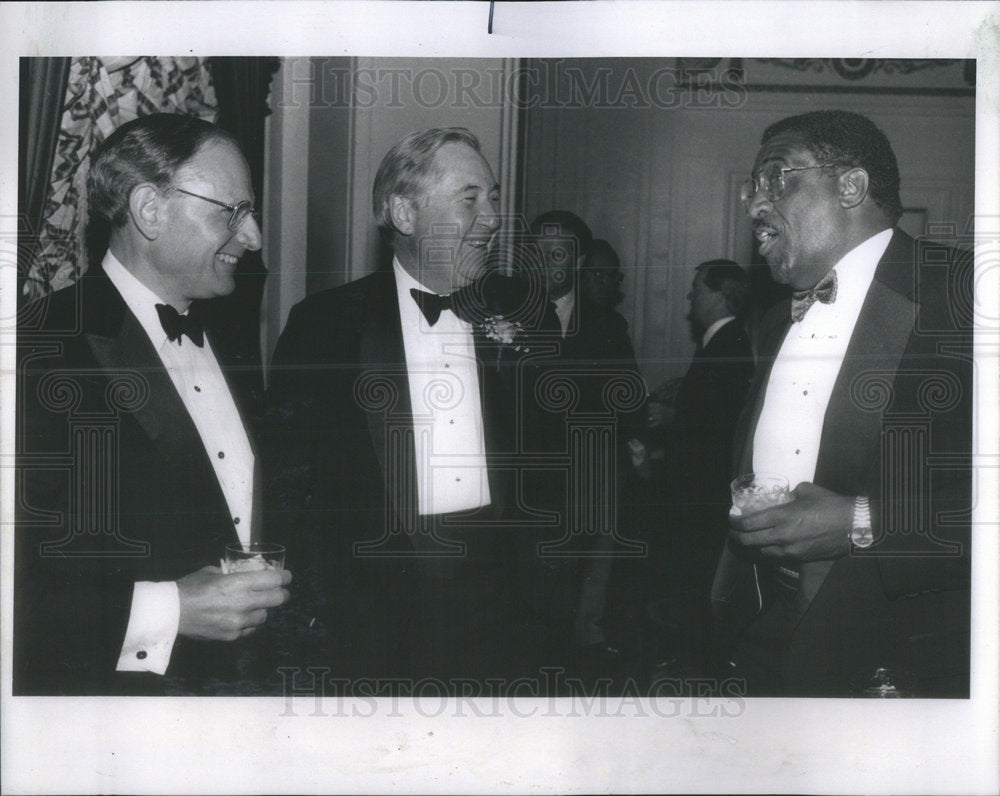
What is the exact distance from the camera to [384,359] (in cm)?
386

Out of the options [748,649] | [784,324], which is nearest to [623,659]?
[748,649]

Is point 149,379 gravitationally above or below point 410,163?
below

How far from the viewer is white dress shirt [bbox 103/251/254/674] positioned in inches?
151

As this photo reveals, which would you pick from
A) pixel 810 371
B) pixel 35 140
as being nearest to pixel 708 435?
pixel 810 371

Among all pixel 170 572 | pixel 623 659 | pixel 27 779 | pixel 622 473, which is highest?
pixel 622 473

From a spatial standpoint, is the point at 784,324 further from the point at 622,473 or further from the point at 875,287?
the point at 622,473

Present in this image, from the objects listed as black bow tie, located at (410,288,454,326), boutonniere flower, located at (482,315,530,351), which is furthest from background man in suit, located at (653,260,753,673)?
black bow tie, located at (410,288,454,326)

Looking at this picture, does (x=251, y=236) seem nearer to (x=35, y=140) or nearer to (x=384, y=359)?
(x=384, y=359)

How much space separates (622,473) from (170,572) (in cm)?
131

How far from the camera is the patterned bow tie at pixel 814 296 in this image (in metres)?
3.84

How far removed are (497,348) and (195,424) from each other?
88cm

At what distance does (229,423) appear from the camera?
3.84m

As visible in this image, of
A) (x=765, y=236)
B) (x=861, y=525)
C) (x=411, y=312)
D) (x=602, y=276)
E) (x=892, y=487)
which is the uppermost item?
(x=765, y=236)

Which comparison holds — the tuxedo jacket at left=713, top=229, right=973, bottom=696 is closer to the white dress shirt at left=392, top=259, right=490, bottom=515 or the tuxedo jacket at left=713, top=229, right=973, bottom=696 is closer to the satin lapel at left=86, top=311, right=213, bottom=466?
the white dress shirt at left=392, top=259, right=490, bottom=515
